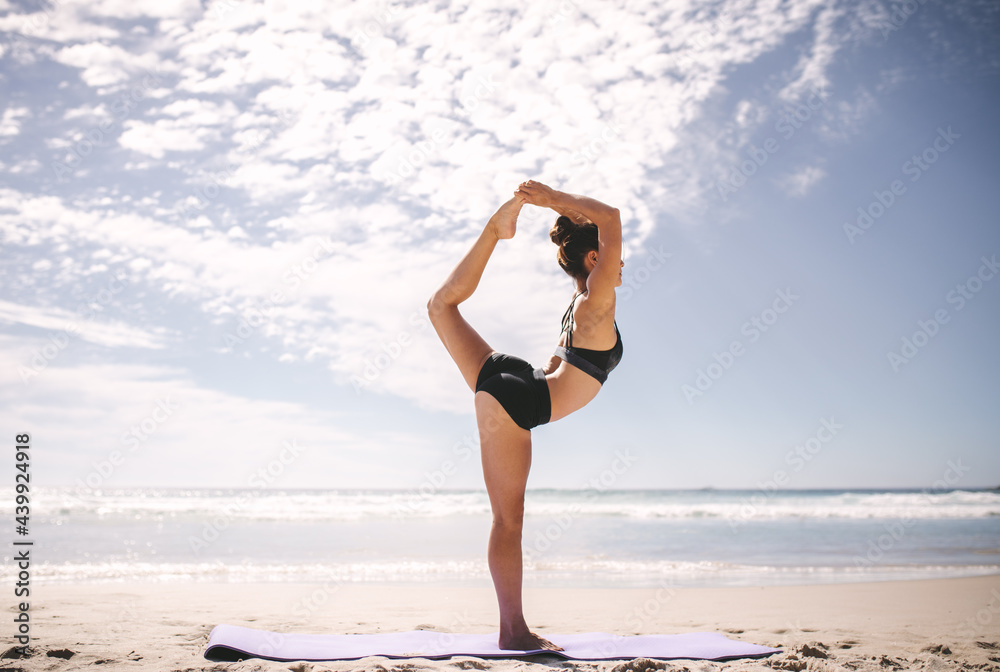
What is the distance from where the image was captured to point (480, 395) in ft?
10.1

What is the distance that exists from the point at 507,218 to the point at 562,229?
33 centimetres

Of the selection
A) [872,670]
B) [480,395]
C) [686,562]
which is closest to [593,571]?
[686,562]

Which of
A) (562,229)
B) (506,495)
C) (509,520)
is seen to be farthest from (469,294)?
(509,520)

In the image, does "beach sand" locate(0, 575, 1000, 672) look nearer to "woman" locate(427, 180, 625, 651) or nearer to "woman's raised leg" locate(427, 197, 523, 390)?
"woman" locate(427, 180, 625, 651)

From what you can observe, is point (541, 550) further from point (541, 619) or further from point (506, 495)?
point (506, 495)

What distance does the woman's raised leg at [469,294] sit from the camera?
3209mm

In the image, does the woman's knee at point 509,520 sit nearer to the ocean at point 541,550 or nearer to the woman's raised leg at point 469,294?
the woman's raised leg at point 469,294

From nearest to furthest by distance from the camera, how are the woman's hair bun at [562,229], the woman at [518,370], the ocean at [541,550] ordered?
the woman at [518,370], the woman's hair bun at [562,229], the ocean at [541,550]

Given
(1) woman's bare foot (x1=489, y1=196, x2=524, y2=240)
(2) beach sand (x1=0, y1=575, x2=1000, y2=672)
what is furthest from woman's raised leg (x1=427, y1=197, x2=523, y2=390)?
(2) beach sand (x1=0, y1=575, x2=1000, y2=672)

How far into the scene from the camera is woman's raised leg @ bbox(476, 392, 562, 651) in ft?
9.83

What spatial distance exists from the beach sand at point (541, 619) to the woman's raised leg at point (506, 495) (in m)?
0.17

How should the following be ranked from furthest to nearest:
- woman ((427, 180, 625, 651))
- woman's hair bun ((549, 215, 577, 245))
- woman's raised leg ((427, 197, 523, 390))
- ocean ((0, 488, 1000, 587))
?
ocean ((0, 488, 1000, 587)) → woman's hair bun ((549, 215, 577, 245)) → woman's raised leg ((427, 197, 523, 390)) → woman ((427, 180, 625, 651))

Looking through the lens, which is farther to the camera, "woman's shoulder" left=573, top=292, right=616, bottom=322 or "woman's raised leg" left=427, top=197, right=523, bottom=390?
"woman's raised leg" left=427, top=197, right=523, bottom=390

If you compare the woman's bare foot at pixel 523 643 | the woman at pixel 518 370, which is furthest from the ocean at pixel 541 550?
the woman at pixel 518 370
